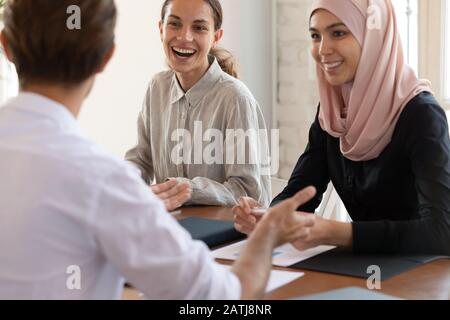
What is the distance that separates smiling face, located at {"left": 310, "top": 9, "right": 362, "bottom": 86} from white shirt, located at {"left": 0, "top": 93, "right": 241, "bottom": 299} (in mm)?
1233

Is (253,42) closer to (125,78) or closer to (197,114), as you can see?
(125,78)

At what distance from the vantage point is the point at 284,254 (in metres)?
1.85

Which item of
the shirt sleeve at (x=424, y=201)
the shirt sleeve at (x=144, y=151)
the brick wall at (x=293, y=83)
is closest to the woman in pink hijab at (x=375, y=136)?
the shirt sleeve at (x=424, y=201)

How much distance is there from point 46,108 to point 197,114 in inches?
64.7

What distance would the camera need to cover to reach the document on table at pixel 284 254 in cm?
178

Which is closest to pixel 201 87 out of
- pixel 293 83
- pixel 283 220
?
pixel 293 83

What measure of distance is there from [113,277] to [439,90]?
269 cm

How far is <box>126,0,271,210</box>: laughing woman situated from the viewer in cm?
273

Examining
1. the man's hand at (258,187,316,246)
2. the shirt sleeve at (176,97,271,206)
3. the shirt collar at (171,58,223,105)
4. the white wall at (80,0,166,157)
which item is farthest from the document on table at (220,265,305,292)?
the white wall at (80,0,166,157)

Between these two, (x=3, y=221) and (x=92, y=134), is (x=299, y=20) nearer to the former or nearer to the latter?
(x=92, y=134)

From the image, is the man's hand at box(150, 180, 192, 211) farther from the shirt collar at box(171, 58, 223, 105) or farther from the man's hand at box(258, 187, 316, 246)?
the man's hand at box(258, 187, 316, 246)

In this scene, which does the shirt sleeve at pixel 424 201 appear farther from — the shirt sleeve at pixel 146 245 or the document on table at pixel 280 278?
→ the shirt sleeve at pixel 146 245
